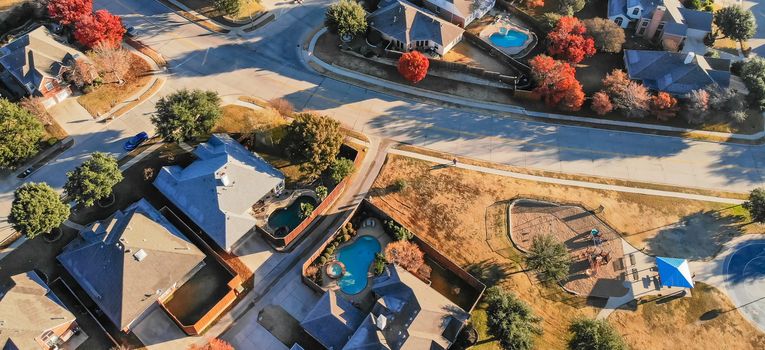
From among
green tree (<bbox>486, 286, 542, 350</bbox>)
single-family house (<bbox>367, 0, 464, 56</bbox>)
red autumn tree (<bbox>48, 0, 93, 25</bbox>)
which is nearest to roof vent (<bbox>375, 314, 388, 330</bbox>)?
green tree (<bbox>486, 286, 542, 350</bbox>)

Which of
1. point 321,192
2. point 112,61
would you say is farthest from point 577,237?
point 112,61

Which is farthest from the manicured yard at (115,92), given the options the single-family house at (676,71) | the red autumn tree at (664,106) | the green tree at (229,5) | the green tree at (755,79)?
the green tree at (755,79)

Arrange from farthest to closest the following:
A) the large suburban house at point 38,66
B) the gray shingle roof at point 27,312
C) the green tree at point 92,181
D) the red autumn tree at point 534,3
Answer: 1. the red autumn tree at point 534,3
2. the large suburban house at point 38,66
3. the green tree at point 92,181
4. the gray shingle roof at point 27,312

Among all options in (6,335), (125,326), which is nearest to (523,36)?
(125,326)

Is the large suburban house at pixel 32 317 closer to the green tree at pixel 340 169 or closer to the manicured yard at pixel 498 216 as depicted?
the green tree at pixel 340 169

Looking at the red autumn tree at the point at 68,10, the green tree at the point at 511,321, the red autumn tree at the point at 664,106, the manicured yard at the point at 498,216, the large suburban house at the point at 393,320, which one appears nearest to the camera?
the large suburban house at the point at 393,320

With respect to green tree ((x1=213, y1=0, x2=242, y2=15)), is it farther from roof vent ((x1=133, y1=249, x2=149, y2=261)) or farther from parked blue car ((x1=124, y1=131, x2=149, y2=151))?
roof vent ((x1=133, y1=249, x2=149, y2=261))
